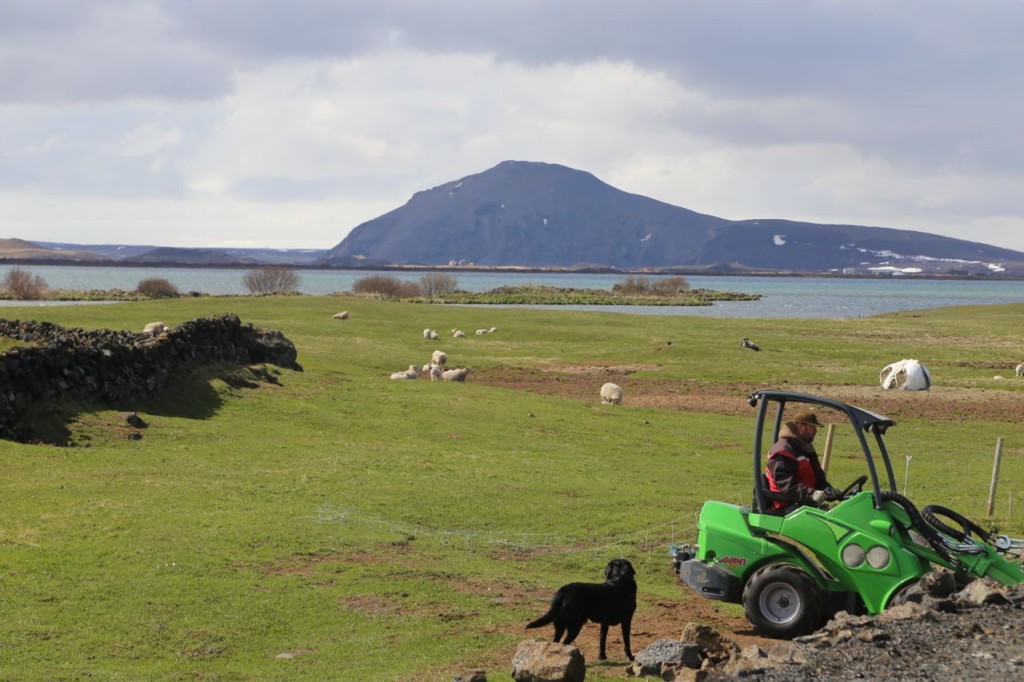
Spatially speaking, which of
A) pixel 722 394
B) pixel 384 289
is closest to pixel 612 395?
pixel 722 394

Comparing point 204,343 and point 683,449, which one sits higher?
point 204,343

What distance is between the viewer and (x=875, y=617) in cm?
1273

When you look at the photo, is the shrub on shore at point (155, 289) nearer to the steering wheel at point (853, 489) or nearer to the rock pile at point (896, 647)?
the steering wheel at point (853, 489)

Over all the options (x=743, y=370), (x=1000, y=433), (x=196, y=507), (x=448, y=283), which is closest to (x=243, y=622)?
(x=196, y=507)

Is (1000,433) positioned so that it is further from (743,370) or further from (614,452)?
(743,370)

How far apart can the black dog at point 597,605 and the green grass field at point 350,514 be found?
2.83 ft

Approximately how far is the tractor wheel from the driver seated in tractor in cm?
91

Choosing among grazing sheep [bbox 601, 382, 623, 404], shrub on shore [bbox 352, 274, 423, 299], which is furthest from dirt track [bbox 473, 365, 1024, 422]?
shrub on shore [bbox 352, 274, 423, 299]

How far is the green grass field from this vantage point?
14133 mm

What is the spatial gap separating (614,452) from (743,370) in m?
25.8

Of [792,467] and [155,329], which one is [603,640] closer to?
[792,467]

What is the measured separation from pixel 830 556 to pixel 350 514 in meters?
11.2

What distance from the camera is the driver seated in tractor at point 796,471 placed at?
14234mm

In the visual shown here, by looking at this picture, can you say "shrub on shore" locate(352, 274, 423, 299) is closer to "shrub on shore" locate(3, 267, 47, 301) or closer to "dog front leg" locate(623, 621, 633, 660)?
"shrub on shore" locate(3, 267, 47, 301)
